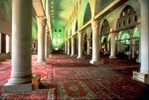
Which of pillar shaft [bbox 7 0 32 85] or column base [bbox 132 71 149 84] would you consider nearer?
pillar shaft [bbox 7 0 32 85]

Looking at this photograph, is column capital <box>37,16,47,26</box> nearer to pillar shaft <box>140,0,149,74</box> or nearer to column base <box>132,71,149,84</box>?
pillar shaft <box>140,0,149,74</box>

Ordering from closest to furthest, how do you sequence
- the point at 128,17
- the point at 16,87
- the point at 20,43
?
the point at 16,87 → the point at 20,43 → the point at 128,17

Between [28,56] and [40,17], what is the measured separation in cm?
781

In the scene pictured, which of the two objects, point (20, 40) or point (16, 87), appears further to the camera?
point (20, 40)

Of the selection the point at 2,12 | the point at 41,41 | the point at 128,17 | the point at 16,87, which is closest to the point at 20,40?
the point at 16,87

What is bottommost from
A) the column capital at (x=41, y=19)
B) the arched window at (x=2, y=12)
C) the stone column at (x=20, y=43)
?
the stone column at (x=20, y=43)

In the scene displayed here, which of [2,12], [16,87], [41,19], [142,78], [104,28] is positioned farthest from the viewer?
[104,28]

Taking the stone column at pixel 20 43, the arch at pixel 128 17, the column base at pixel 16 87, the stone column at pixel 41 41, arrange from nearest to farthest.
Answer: the column base at pixel 16 87, the stone column at pixel 20 43, the stone column at pixel 41 41, the arch at pixel 128 17

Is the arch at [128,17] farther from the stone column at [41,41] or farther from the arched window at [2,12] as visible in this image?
the arched window at [2,12]

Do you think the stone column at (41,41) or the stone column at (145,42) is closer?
the stone column at (145,42)

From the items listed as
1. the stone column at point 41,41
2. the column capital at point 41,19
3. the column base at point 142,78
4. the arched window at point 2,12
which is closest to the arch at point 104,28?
the arched window at point 2,12

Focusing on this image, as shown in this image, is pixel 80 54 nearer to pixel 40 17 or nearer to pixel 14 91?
pixel 40 17

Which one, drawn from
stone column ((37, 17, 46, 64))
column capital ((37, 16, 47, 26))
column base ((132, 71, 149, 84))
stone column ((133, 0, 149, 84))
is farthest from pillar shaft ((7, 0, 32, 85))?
column capital ((37, 16, 47, 26))

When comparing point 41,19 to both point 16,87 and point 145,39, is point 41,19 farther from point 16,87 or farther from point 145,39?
point 16,87
